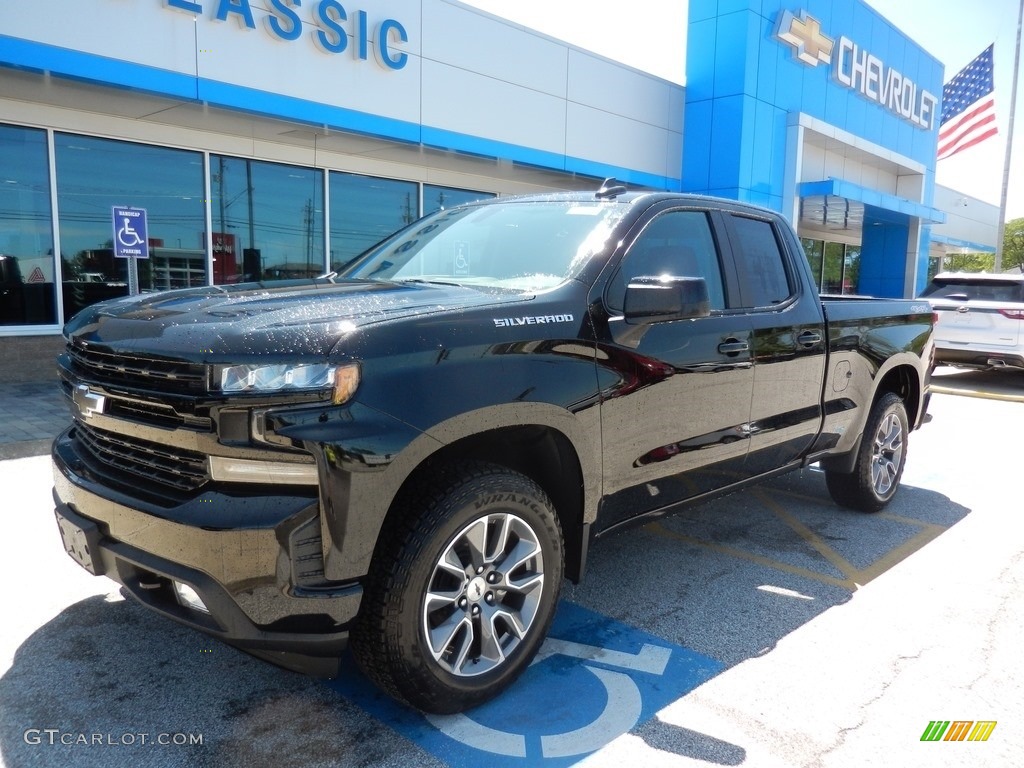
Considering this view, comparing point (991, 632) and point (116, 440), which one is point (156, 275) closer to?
point (116, 440)

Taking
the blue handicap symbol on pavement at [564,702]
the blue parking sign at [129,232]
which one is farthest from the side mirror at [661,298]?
the blue parking sign at [129,232]

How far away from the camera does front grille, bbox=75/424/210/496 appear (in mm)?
2377

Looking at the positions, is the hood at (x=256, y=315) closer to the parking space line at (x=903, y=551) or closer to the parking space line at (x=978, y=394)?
the parking space line at (x=903, y=551)

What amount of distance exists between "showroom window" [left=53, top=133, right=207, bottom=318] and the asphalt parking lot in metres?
6.32

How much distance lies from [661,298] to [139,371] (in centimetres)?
182

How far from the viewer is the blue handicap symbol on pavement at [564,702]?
2611mm

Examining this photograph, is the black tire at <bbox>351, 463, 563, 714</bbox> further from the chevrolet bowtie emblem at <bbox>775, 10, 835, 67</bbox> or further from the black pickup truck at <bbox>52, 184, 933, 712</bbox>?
the chevrolet bowtie emblem at <bbox>775, 10, 835, 67</bbox>

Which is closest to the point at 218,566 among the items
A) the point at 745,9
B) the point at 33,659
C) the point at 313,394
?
the point at 313,394

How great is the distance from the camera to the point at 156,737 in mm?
2605

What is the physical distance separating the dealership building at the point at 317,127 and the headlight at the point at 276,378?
3.49m

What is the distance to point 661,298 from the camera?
Result: 3.00m

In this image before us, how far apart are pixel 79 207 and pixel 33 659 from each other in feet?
27.7

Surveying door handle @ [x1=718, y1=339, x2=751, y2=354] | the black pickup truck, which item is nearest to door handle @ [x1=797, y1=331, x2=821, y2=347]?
the black pickup truck

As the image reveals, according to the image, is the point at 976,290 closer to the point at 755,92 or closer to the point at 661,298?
the point at 755,92
